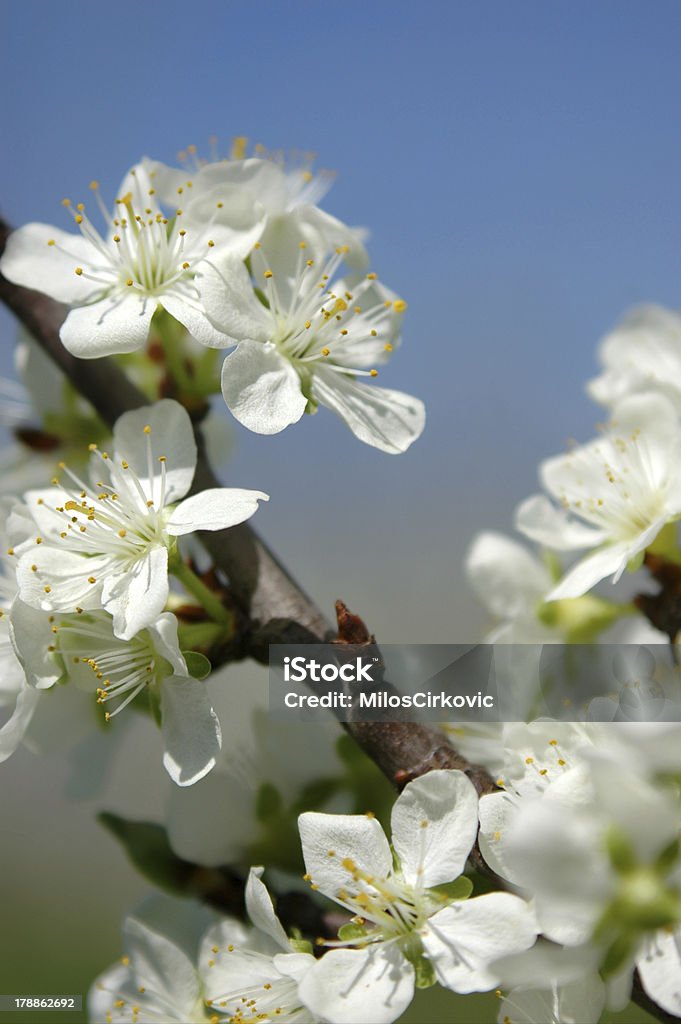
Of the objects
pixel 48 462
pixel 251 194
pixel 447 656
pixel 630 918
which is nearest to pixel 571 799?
pixel 630 918

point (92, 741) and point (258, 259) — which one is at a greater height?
point (258, 259)

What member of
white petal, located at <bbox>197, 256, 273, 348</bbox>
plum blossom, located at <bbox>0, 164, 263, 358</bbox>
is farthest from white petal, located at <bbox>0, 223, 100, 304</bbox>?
white petal, located at <bbox>197, 256, 273, 348</bbox>

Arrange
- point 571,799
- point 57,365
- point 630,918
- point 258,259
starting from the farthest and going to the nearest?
point 57,365 < point 258,259 < point 571,799 < point 630,918

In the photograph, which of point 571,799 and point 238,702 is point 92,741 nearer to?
point 238,702

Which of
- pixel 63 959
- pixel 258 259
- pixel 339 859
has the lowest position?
pixel 63 959

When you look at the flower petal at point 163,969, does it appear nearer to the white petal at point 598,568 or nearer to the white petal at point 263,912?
the white petal at point 263,912

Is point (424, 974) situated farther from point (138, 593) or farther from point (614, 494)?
point (614, 494)

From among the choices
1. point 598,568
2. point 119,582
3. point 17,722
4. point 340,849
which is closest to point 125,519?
point 119,582

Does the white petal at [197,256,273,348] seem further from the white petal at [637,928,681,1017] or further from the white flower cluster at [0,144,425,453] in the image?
the white petal at [637,928,681,1017]
